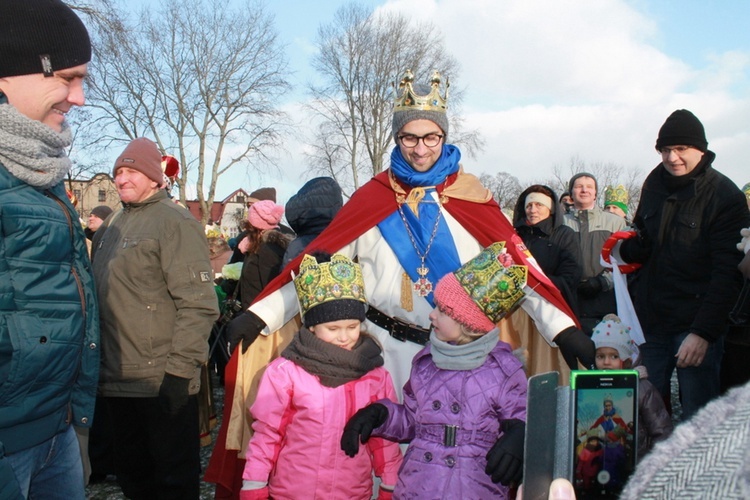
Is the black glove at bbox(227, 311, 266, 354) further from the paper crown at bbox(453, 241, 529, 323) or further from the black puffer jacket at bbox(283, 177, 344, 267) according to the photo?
the black puffer jacket at bbox(283, 177, 344, 267)

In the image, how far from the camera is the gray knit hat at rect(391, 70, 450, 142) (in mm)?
3674

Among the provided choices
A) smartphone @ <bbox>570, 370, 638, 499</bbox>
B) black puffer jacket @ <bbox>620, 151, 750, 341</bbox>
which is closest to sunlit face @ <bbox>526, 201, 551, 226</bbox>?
black puffer jacket @ <bbox>620, 151, 750, 341</bbox>

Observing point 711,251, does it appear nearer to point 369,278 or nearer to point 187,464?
point 369,278

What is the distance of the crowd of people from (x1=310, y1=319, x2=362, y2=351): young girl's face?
0.04 feet

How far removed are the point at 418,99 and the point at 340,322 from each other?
4.49 feet

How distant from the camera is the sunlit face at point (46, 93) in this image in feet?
7.11

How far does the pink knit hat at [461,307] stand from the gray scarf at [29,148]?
165 cm

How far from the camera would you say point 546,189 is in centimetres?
614

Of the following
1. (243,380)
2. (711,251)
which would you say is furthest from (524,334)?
Result: (243,380)

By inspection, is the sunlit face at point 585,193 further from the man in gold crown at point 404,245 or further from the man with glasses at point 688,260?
the man in gold crown at point 404,245

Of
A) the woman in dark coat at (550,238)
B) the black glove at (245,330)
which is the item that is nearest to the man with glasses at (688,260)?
the woman in dark coat at (550,238)

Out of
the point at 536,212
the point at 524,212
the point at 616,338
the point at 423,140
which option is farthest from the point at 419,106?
the point at 524,212

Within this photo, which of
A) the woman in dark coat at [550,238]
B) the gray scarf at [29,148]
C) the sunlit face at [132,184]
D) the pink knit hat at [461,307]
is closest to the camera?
the gray scarf at [29,148]

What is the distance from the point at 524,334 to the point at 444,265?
63 centimetres
